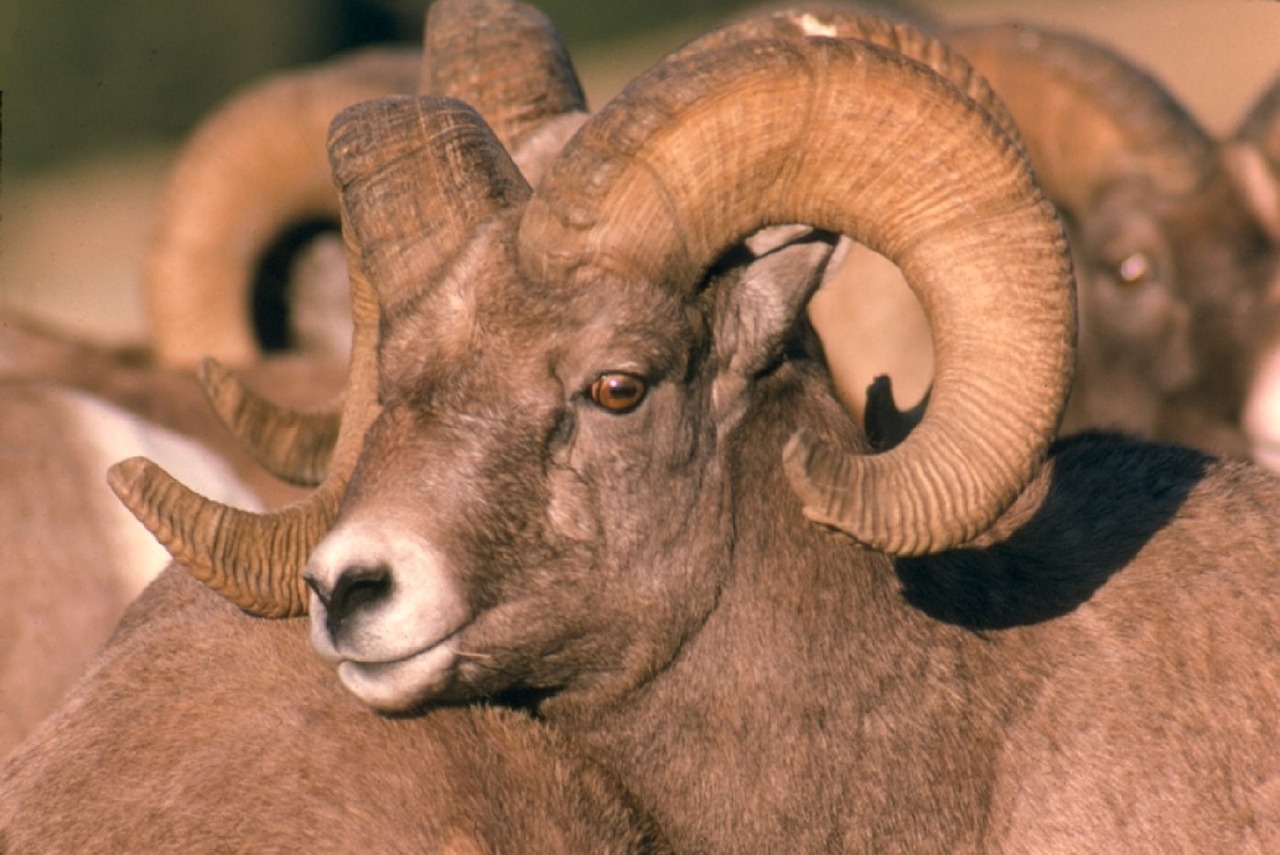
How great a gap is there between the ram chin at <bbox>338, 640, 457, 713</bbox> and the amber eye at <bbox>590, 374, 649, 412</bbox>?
0.65m

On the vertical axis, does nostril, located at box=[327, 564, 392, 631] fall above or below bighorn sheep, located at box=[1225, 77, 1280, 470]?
above

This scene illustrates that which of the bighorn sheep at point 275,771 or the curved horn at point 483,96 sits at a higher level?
the curved horn at point 483,96

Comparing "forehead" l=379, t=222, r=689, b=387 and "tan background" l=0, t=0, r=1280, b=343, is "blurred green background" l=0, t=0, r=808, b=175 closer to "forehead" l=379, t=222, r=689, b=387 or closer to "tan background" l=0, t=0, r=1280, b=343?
"tan background" l=0, t=0, r=1280, b=343

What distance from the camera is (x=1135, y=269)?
8.82 meters

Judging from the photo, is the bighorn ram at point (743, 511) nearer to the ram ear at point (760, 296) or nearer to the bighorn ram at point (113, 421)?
the ram ear at point (760, 296)

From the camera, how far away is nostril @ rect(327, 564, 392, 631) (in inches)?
152

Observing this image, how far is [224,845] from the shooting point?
14.2 ft

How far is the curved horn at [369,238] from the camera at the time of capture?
4305 mm

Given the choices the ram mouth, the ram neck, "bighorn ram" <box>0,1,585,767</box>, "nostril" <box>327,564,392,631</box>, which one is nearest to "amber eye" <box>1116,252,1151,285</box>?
"bighorn ram" <box>0,1,585,767</box>

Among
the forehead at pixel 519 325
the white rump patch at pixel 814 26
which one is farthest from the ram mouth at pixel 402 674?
the white rump patch at pixel 814 26

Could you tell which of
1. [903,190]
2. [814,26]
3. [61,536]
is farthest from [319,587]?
[61,536]

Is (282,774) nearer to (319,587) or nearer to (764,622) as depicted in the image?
(319,587)

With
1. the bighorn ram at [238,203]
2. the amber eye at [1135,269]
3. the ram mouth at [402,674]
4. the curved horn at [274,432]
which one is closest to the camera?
the ram mouth at [402,674]

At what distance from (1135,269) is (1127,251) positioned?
4.1 inches
